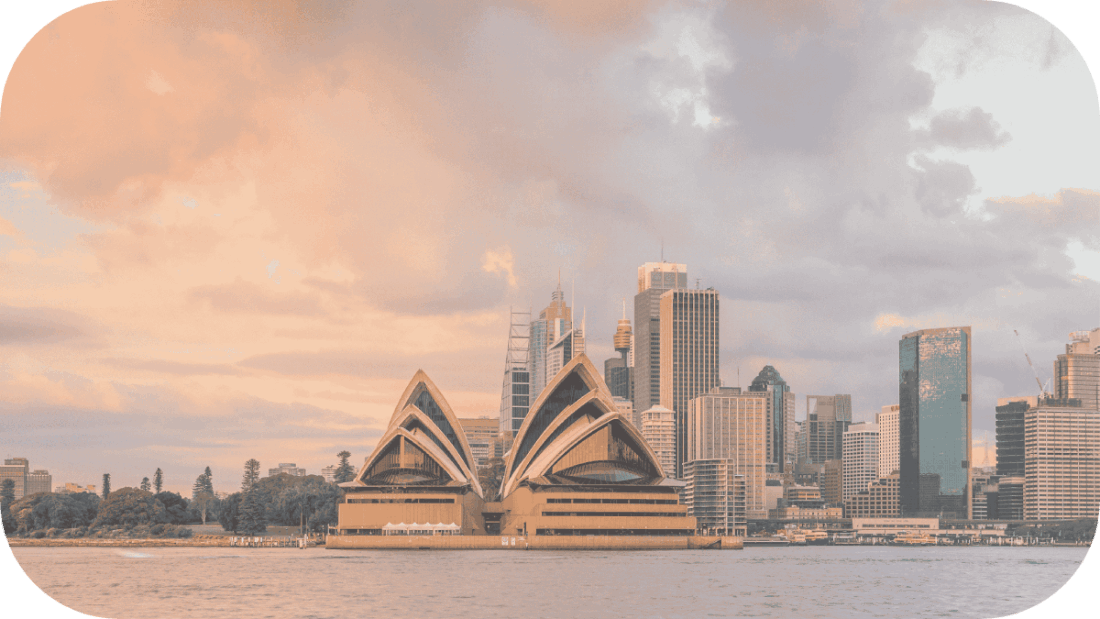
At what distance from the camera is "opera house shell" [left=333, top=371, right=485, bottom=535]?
234 feet

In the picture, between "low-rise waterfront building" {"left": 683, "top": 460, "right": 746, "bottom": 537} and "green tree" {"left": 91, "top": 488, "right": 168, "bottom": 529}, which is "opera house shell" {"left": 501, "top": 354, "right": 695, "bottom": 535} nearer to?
"green tree" {"left": 91, "top": 488, "right": 168, "bottom": 529}

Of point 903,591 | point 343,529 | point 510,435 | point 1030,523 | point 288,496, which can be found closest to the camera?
point 903,591

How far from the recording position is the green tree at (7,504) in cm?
7762

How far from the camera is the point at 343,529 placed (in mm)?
71875

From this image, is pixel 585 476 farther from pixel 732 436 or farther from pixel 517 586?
pixel 732 436

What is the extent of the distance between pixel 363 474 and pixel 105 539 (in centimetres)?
1673

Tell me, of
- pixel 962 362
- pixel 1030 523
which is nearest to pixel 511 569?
pixel 1030 523

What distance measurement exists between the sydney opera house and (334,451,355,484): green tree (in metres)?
27.2

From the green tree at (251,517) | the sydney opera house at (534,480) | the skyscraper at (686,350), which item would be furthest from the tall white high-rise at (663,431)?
the sydney opera house at (534,480)

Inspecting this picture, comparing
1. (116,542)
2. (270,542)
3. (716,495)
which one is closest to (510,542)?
(270,542)

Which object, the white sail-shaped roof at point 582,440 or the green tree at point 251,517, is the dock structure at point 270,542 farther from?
the white sail-shaped roof at point 582,440

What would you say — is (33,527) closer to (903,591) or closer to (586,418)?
(586,418)

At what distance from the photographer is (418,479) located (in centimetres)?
7425

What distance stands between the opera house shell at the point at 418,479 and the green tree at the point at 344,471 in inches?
1117
